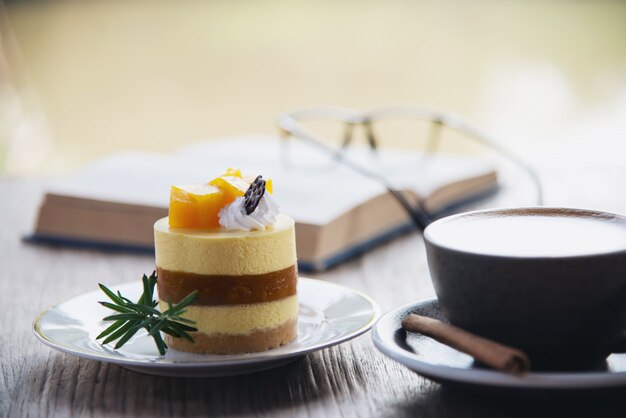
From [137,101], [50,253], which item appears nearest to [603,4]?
[137,101]

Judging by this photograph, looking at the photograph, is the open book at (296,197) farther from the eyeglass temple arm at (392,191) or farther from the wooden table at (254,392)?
the wooden table at (254,392)

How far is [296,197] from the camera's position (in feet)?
4.76

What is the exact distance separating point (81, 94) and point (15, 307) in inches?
127

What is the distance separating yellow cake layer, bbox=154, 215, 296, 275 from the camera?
876 mm

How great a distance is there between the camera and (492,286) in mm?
726

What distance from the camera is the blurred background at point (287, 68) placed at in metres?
4.07

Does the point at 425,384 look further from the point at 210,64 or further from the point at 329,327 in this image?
the point at 210,64

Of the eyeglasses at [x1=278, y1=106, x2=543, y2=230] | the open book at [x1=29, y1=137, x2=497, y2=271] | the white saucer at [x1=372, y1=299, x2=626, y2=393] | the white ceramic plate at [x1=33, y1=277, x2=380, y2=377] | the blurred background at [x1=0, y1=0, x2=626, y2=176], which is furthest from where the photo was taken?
the blurred background at [x1=0, y1=0, x2=626, y2=176]

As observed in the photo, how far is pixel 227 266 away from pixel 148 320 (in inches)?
3.6

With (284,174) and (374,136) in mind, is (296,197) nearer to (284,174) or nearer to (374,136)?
(284,174)

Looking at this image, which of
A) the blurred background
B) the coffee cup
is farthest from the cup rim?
the blurred background

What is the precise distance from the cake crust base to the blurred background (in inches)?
124

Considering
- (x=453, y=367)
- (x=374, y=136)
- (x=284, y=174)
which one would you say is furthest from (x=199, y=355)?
(x=374, y=136)

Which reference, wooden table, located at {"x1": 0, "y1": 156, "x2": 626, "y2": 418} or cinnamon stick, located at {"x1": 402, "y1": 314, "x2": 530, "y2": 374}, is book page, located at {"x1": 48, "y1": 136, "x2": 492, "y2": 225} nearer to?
wooden table, located at {"x1": 0, "y1": 156, "x2": 626, "y2": 418}
